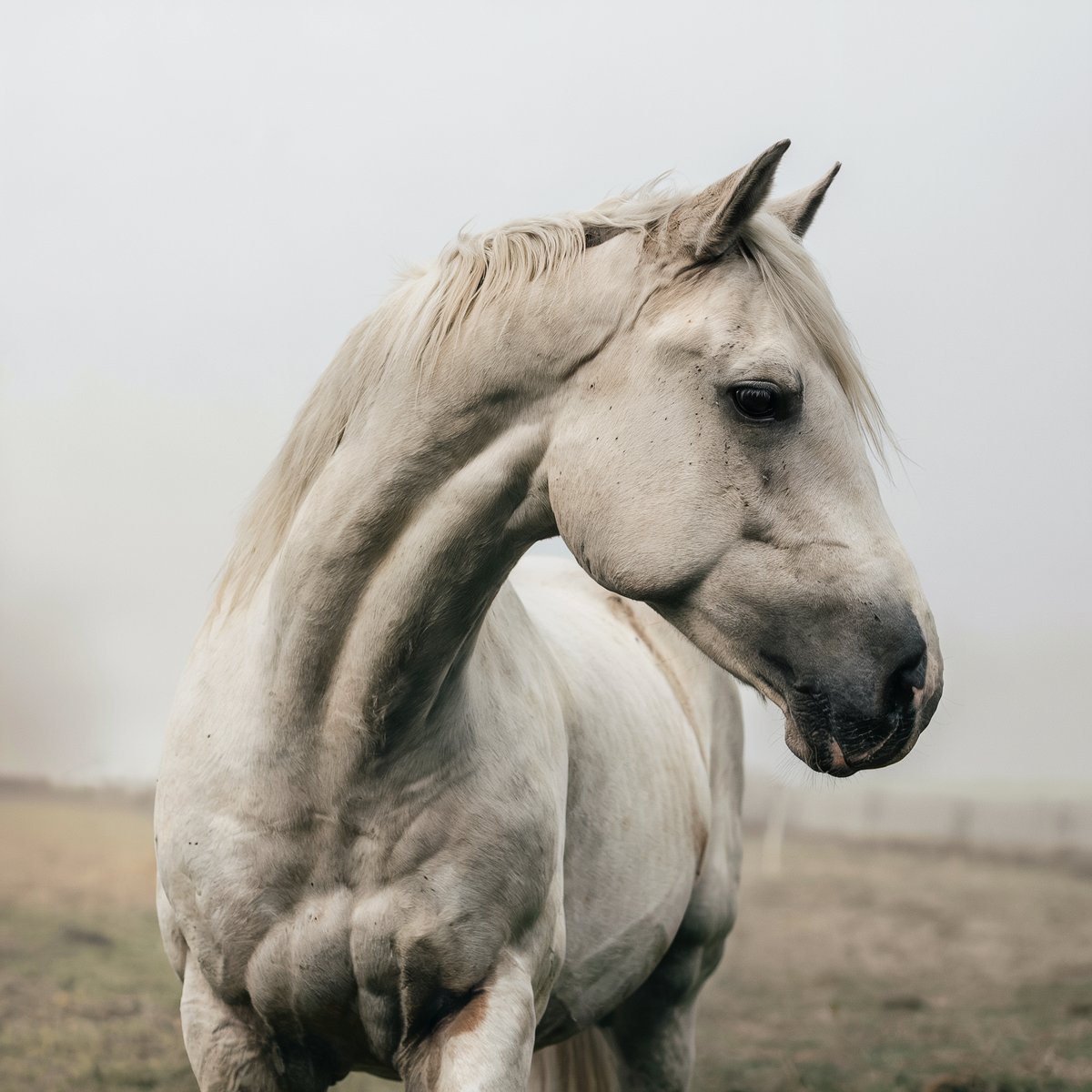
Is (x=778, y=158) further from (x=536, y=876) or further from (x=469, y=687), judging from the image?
(x=536, y=876)

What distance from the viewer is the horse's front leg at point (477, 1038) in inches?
77.3

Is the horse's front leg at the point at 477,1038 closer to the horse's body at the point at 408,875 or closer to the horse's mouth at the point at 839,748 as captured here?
the horse's body at the point at 408,875

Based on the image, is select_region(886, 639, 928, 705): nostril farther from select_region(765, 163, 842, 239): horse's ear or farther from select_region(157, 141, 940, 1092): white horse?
select_region(765, 163, 842, 239): horse's ear

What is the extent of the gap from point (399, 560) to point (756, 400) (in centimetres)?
59

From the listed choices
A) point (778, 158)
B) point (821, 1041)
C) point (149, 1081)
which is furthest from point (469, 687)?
point (821, 1041)

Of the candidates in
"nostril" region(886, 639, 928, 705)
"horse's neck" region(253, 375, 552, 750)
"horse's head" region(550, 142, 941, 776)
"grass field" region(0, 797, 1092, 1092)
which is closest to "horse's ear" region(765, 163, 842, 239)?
"horse's head" region(550, 142, 941, 776)

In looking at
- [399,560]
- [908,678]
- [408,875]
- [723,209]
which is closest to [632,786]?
[408,875]

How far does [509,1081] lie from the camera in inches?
78.2

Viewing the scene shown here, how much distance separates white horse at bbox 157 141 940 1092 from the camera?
67.6 inches

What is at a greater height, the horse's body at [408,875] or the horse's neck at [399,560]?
the horse's neck at [399,560]

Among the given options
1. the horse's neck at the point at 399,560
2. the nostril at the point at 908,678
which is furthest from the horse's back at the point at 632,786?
the nostril at the point at 908,678

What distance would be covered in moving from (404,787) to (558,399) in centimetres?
68

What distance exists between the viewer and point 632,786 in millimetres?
2758

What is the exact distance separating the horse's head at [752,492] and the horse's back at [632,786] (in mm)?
867
